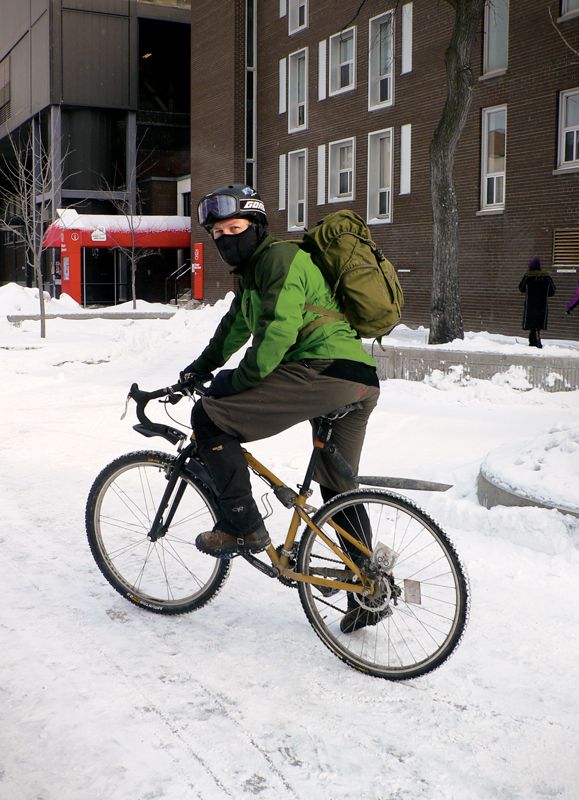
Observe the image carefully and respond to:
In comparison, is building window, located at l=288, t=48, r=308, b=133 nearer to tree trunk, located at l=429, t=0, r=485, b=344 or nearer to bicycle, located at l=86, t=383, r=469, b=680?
tree trunk, located at l=429, t=0, r=485, b=344

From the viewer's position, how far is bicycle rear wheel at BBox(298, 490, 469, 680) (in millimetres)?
3660

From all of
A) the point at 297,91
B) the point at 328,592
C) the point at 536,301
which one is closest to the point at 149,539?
the point at 328,592

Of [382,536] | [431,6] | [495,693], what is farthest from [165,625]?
[431,6]

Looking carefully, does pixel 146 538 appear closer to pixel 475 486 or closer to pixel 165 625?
pixel 165 625

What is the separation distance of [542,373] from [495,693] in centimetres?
924

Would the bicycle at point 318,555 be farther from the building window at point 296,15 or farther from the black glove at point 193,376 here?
the building window at point 296,15

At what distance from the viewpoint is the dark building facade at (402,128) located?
22.0 metres

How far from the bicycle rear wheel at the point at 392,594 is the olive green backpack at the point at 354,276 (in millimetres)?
695

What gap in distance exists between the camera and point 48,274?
49.1 meters

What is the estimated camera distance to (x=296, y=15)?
32.6m

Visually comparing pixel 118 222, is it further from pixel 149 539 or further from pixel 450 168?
pixel 149 539

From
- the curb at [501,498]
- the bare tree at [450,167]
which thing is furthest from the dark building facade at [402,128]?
the curb at [501,498]

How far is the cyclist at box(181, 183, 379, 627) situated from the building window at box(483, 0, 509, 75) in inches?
826

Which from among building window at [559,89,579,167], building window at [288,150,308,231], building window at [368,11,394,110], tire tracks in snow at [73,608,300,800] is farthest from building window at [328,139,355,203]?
tire tracks in snow at [73,608,300,800]
